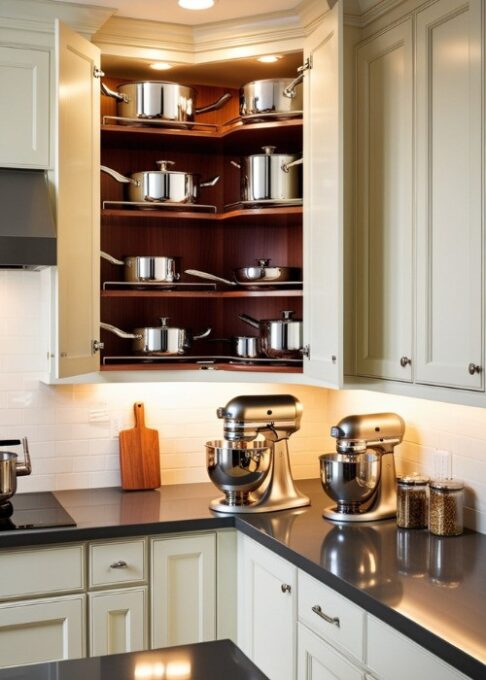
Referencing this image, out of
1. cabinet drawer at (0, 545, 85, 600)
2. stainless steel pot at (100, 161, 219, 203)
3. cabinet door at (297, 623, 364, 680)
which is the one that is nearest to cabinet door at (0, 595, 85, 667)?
cabinet drawer at (0, 545, 85, 600)

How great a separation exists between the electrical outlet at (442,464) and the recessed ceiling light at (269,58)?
5.18 feet

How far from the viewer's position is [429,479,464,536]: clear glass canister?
9.21ft

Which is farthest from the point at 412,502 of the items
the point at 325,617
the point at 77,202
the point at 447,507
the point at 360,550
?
the point at 77,202

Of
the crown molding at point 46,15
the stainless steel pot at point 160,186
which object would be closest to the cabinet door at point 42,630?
the stainless steel pot at point 160,186

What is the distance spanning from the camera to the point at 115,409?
12.0ft

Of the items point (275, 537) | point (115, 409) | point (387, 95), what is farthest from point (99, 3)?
point (275, 537)

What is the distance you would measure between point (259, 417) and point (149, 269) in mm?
705

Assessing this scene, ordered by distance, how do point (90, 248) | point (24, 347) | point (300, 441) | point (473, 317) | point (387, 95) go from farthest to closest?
point (300, 441), point (24, 347), point (90, 248), point (387, 95), point (473, 317)

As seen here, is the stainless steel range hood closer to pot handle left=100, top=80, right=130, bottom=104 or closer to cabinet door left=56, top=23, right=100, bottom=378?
cabinet door left=56, top=23, right=100, bottom=378

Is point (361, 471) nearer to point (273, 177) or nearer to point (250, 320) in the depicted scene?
point (250, 320)

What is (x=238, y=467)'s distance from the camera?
3.17 metres

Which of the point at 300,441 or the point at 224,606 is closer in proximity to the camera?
the point at 224,606

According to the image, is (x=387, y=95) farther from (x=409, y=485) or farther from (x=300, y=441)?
(x=300, y=441)

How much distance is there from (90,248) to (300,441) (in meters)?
1.30
